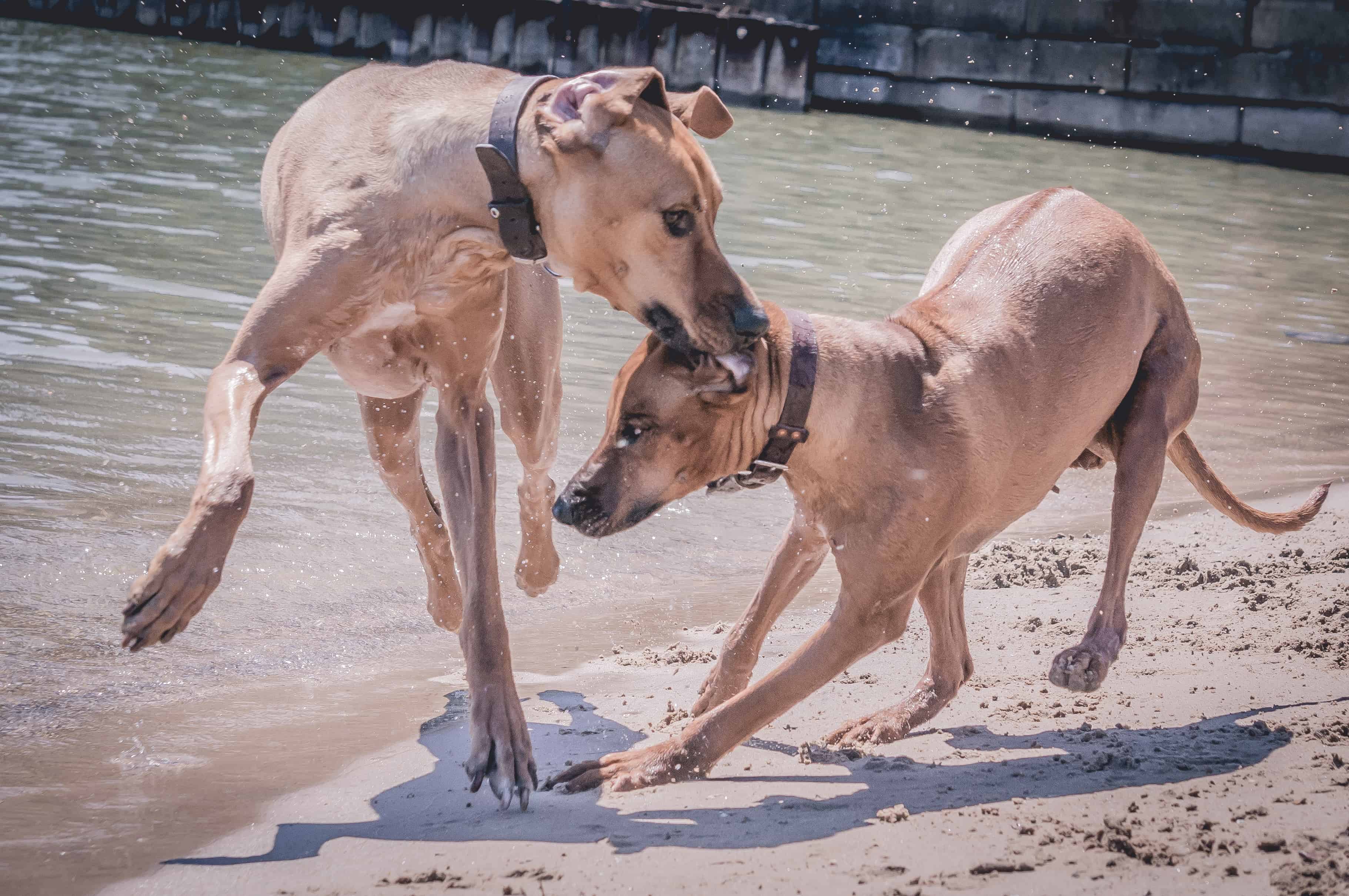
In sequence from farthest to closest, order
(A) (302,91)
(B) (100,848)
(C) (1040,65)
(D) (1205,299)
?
1. (C) (1040,65)
2. (A) (302,91)
3. (D) (1205,299)
4. (B) (100,848)

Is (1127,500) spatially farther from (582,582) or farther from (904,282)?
(904,282)

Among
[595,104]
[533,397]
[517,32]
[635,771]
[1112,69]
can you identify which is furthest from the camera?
[1112,69]

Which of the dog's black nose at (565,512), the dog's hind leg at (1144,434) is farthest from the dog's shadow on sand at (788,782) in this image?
the dog's black nose at (565,512)

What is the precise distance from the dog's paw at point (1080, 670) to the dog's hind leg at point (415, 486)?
7.29 feet

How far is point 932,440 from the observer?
435cm

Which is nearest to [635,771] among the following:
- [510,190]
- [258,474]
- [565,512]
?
[565,512]

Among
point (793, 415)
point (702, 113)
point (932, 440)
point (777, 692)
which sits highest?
point (702, 113)

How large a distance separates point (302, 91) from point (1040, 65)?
14.0 metres

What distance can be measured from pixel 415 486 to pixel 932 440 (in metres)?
2.33

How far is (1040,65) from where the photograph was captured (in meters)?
27.8

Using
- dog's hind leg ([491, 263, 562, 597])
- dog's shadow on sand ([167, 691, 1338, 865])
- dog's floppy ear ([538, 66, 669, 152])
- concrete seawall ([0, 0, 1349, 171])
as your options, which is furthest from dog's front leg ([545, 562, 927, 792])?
concrete seawall ([0, 0, 1349, 171])

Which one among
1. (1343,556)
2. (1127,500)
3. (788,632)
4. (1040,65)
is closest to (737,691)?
(788,632)

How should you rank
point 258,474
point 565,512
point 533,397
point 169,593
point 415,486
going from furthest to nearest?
point 258,474, point 415,486, point 533,397, point 565,512, point 169,593

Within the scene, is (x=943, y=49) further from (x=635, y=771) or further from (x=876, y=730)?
(x=635, y=771)
